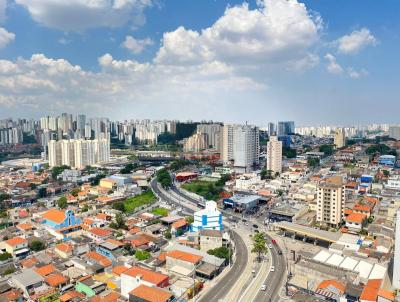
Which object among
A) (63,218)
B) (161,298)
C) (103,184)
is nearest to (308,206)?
(161,298)

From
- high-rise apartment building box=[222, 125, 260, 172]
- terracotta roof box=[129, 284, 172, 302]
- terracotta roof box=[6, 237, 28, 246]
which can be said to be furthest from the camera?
high-rise apartment building box=[222, 125, 260, 172]

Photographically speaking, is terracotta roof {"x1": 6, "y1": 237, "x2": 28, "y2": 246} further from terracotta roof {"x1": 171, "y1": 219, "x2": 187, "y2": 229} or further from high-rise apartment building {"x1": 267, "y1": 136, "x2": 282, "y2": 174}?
high-rise apartment building {"x1": 267, "y1": 136, "x2": 282, "y2": 174}

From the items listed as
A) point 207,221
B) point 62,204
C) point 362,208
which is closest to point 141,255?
point 207,221

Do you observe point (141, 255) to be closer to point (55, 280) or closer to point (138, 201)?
point (55, 280)

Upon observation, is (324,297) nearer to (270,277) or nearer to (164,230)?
(270,277)

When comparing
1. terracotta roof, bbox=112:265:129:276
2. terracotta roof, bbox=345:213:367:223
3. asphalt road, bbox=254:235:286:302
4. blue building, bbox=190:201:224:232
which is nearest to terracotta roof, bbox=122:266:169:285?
terracotta roof, bbox=112:265:129:276
